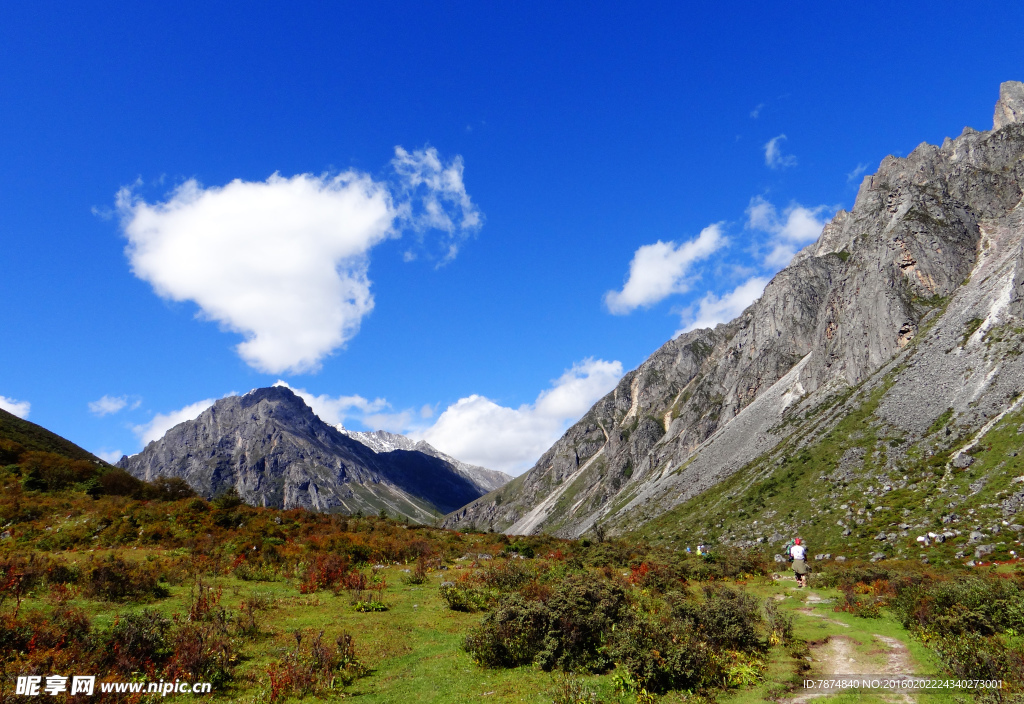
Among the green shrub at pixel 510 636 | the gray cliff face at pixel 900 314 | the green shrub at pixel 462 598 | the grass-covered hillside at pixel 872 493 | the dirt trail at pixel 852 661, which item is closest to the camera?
the dirt trail at pixel 852 661

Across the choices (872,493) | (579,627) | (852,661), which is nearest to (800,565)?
(852,661)

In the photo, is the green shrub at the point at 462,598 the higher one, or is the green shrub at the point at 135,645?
the green shrub at the point at 135,645

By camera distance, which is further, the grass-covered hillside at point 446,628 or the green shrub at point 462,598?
the green shrub at point 462,598

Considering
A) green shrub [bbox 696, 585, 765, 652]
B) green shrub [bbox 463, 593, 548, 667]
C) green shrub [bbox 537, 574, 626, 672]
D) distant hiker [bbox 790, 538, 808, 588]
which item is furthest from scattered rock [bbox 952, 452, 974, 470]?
green shrub [bbox 463, 593, 548, 667]

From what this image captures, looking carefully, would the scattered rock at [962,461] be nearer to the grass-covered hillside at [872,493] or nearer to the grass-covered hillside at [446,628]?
the grass-covered hillside at [872,493]

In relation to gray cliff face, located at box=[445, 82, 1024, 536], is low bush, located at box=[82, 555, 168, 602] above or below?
below

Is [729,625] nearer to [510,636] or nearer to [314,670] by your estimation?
[510,636]

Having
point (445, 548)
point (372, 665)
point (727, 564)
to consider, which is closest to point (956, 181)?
point (727, 564)

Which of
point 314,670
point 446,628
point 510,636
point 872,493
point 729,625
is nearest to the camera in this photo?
point 314,670

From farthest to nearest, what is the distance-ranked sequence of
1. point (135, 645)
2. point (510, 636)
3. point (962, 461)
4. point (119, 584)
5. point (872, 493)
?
point (872, 493), point (962, 461), point (119, 584), point (510, 636), point (135, 645)

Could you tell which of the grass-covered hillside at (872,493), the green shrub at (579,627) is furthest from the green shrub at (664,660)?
the grass-covered hillside at (872,493)

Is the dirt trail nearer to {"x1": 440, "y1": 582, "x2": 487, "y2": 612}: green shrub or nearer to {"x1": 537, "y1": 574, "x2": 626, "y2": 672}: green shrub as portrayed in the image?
{"x1": 537, "y1": 574, "x2": 626, "y2": 672}: green shrub

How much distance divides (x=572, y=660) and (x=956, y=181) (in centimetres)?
17601

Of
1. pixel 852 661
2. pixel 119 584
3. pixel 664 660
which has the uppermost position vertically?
pixel 119 584
